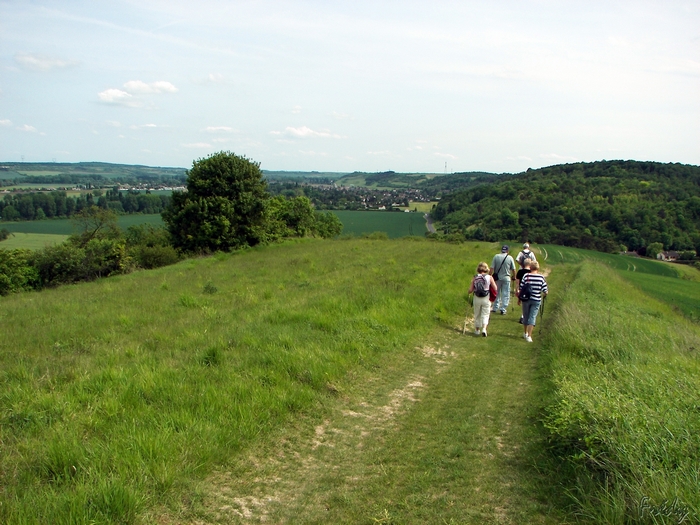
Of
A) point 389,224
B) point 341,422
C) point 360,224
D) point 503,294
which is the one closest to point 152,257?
→ point 503,294

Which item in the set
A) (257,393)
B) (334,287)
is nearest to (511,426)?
(257,393)

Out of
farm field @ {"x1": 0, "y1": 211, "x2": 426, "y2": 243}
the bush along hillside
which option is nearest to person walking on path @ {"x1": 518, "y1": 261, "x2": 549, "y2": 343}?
the bush along hillside

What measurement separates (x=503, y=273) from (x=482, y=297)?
266cm

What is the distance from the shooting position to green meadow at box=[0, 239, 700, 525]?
366 cm

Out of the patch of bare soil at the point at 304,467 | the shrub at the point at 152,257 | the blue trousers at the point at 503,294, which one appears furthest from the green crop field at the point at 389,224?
the patch of bare soil at the point at 304,467

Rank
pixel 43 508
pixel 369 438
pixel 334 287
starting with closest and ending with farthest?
pixel 43 508 → pixel 369 438 → pixel 334 287

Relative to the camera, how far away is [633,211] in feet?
194

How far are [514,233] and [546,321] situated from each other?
2161 inches

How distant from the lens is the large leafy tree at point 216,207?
3262 centimetres

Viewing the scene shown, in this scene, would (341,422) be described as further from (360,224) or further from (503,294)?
(360,224)

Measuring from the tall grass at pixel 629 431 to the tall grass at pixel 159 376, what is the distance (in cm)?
305

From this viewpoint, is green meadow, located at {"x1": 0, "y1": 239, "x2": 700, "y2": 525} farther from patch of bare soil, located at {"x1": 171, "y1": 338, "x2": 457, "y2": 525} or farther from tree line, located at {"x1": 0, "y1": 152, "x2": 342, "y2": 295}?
tree line, located at {"x1": 0, "y1": 152, "x2": 342, "y2": 295}

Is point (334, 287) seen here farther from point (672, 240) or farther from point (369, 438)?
point (672, 240)

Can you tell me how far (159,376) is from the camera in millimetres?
5938
